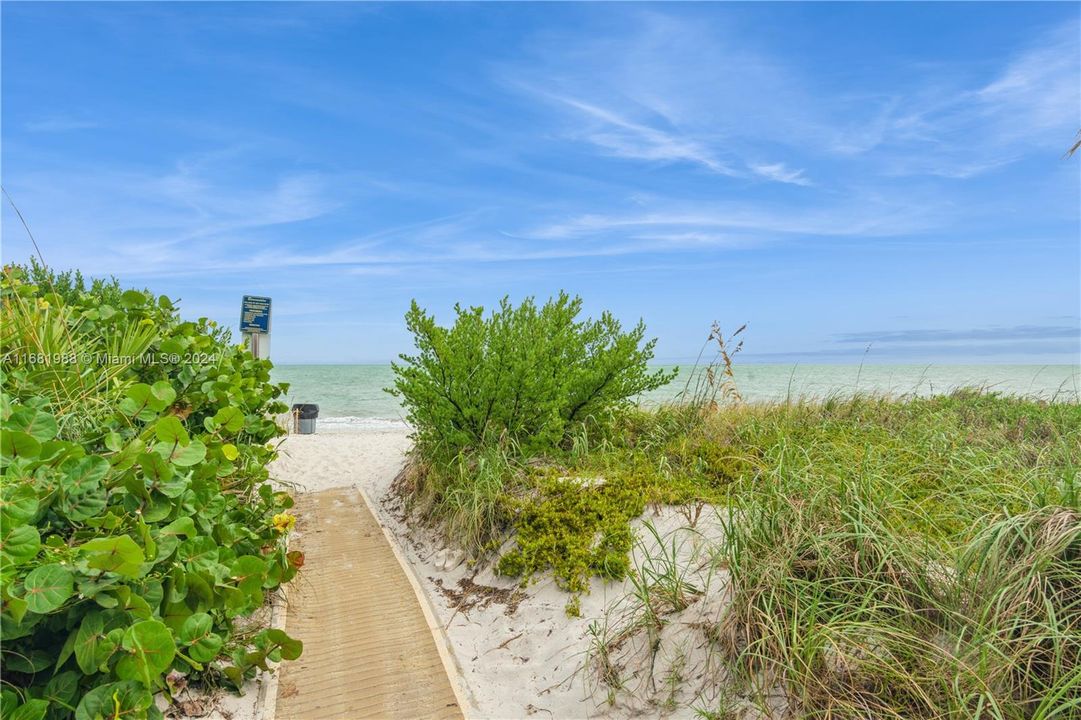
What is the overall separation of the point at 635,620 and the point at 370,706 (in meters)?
1.75

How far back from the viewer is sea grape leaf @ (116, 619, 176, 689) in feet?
7.48

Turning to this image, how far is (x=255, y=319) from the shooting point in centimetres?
1290

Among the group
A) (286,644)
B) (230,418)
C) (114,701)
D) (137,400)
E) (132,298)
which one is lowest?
(286,644)

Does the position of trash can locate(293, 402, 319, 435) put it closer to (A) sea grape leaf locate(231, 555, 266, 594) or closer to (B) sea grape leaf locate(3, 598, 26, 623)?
(A) sea grape leaf locate(231, 555, 266, 594)

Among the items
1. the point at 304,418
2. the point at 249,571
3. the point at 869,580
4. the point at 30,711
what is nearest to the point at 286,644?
the point at 249,571

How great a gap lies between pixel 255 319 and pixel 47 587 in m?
11.7

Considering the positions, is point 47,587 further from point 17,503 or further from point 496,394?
point 496,394

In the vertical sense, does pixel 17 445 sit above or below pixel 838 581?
above

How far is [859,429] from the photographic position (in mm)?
7297

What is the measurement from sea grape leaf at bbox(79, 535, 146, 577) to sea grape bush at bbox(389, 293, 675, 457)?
16.3ft

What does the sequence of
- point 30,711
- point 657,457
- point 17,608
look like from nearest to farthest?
point 17,608 < point 30,711 < point 657,457

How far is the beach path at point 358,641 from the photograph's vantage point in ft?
13.1

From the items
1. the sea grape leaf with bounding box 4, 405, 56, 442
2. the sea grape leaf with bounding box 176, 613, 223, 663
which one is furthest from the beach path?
the sea grape leaf with bounding box 4, 405, 56, 442

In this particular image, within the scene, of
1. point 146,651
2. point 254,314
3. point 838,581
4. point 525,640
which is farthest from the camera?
point 254,314
